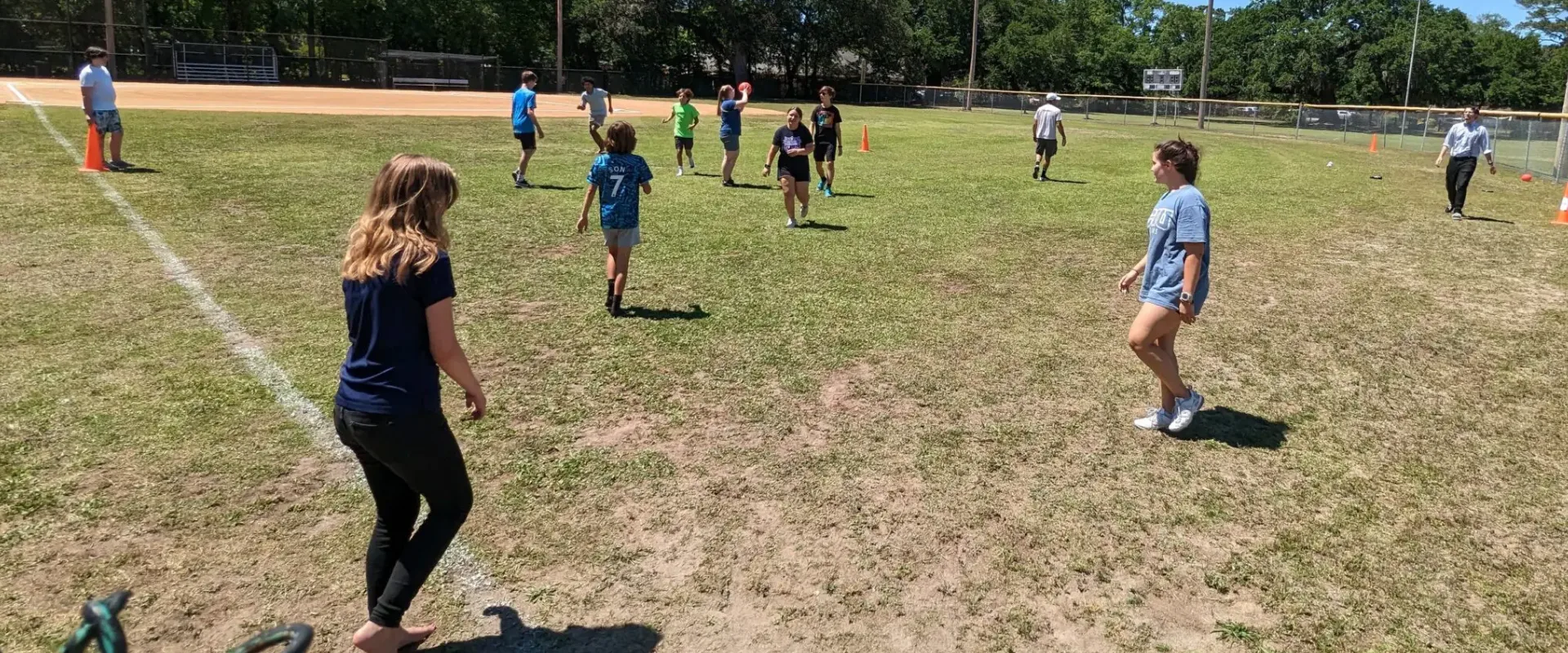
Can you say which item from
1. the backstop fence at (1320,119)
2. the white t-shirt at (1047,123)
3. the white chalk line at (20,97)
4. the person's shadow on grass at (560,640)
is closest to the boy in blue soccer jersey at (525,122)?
the white t-shirt at (1047,123)

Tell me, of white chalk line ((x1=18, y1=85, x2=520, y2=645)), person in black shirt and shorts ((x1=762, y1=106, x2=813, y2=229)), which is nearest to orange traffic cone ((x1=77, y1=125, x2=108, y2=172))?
white chalk line ((x1=18, y1=85, x2=520, y2=645))

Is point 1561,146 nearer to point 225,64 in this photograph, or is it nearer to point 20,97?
point 20,97

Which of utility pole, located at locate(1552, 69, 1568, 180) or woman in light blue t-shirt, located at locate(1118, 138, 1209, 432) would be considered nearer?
woman in light blue t-shirt, located at locate(1118, 138, 1209, 432)

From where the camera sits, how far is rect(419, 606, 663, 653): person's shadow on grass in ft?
11.5

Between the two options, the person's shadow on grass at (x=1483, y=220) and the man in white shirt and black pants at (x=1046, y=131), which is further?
the man in white shirt and black pants at (x=1046, y=131)

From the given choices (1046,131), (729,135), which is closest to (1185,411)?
(729,135)

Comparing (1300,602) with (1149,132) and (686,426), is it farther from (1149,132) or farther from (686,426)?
(1149,132)

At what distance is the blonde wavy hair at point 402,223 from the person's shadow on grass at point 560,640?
4.69ft

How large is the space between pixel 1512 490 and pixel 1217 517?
69.8 inches

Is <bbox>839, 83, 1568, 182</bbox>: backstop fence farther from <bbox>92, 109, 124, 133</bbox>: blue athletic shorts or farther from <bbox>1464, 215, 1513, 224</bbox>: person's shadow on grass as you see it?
<bbox>92, 109, 124, 133</bbox>: blue athletic shorts

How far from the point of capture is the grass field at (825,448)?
12.5ft

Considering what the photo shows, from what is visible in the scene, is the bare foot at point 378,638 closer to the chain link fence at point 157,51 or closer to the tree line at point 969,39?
the chain link fence at point 157,51

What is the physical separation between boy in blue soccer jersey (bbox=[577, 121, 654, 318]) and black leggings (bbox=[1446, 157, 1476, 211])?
1331 centimetres

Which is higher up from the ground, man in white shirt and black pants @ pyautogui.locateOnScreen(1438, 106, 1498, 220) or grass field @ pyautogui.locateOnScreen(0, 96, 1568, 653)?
man in white shirt and black pants @ pyautogui.locateOnScreen(1438, 106, 1498, 220)
